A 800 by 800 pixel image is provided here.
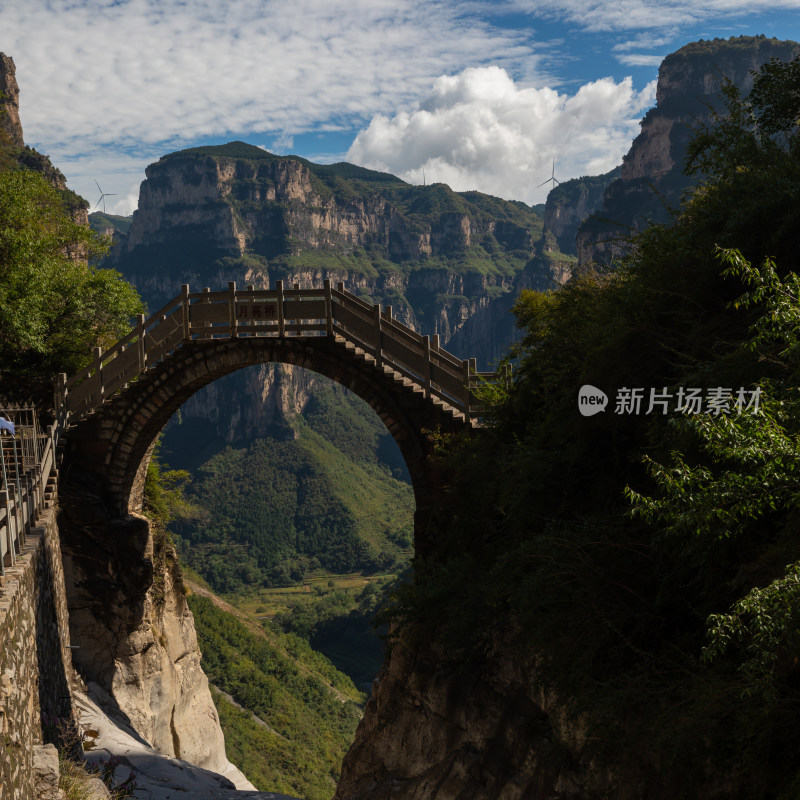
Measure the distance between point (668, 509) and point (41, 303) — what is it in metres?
15.6

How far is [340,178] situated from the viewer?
646 feet

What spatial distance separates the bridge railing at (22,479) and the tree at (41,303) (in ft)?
5.62

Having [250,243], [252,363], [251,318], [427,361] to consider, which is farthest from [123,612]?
[250,243]

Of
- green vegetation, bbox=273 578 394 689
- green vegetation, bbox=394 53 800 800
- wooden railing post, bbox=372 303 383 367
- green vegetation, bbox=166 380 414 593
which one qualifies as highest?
wooden railing post, bbox=372 303 383 367

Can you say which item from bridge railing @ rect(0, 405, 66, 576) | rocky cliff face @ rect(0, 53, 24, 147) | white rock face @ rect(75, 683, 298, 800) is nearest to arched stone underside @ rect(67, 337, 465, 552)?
bridge railing @ rect(0, 405, 66, 576)

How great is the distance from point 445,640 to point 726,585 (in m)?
4.81

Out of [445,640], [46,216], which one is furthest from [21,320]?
[445,640]

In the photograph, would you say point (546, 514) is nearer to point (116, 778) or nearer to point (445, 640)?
point (445, 640)

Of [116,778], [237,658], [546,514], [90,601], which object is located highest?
[546,514]

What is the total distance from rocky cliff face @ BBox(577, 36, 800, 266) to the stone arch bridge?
319ft

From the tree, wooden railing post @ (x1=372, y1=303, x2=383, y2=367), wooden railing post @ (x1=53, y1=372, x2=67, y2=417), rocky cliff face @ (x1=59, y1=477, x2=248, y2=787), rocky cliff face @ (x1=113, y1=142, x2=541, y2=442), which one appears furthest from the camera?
rocky cliff face @ (x1=113, y1=142, x2=541, y2=442)

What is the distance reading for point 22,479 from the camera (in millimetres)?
11648

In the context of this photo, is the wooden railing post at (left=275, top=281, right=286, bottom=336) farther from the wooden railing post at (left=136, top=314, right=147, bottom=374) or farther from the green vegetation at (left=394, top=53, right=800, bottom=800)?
the green vegetation at (left=394, top=53, right=800, bottom=800)

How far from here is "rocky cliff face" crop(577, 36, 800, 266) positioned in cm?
11100
